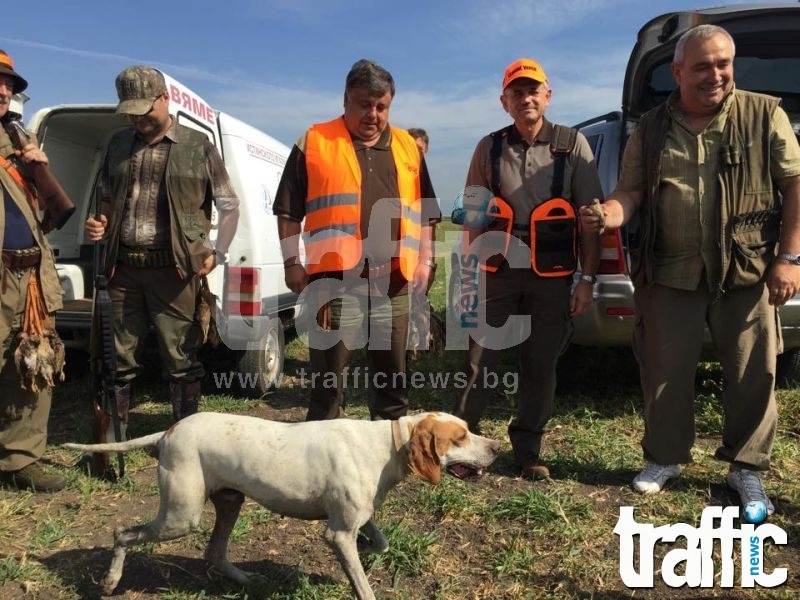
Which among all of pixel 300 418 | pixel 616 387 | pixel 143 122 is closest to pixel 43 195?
pixel 143 122

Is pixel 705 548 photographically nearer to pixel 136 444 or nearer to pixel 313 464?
pixel 313 464

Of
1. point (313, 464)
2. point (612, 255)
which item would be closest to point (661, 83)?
point (612, 255)

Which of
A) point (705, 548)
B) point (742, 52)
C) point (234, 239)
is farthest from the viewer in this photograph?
point (234, 239)

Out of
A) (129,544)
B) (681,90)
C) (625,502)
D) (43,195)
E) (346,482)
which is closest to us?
(346,482)

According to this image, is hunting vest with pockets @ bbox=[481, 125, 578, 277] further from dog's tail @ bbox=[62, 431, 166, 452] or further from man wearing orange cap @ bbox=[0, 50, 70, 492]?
man wearing orange cap @ bbox=[0, 50, 70, 492]

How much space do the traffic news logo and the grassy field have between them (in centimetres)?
3

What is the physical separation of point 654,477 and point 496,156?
192 centimetres

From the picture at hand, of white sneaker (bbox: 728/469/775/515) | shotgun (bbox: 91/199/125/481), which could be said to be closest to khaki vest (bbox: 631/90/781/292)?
white sneaker (bbox: 728/469/775/515)

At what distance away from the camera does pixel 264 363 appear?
18.2ft

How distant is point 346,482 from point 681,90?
8.00 feet

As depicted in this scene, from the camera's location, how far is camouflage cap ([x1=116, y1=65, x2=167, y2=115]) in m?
3.65

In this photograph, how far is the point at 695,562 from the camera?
2.90 m

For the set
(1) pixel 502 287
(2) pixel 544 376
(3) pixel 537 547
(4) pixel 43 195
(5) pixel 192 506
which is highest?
(4) pixel 43 195

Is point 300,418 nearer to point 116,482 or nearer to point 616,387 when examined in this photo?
point 116,482
